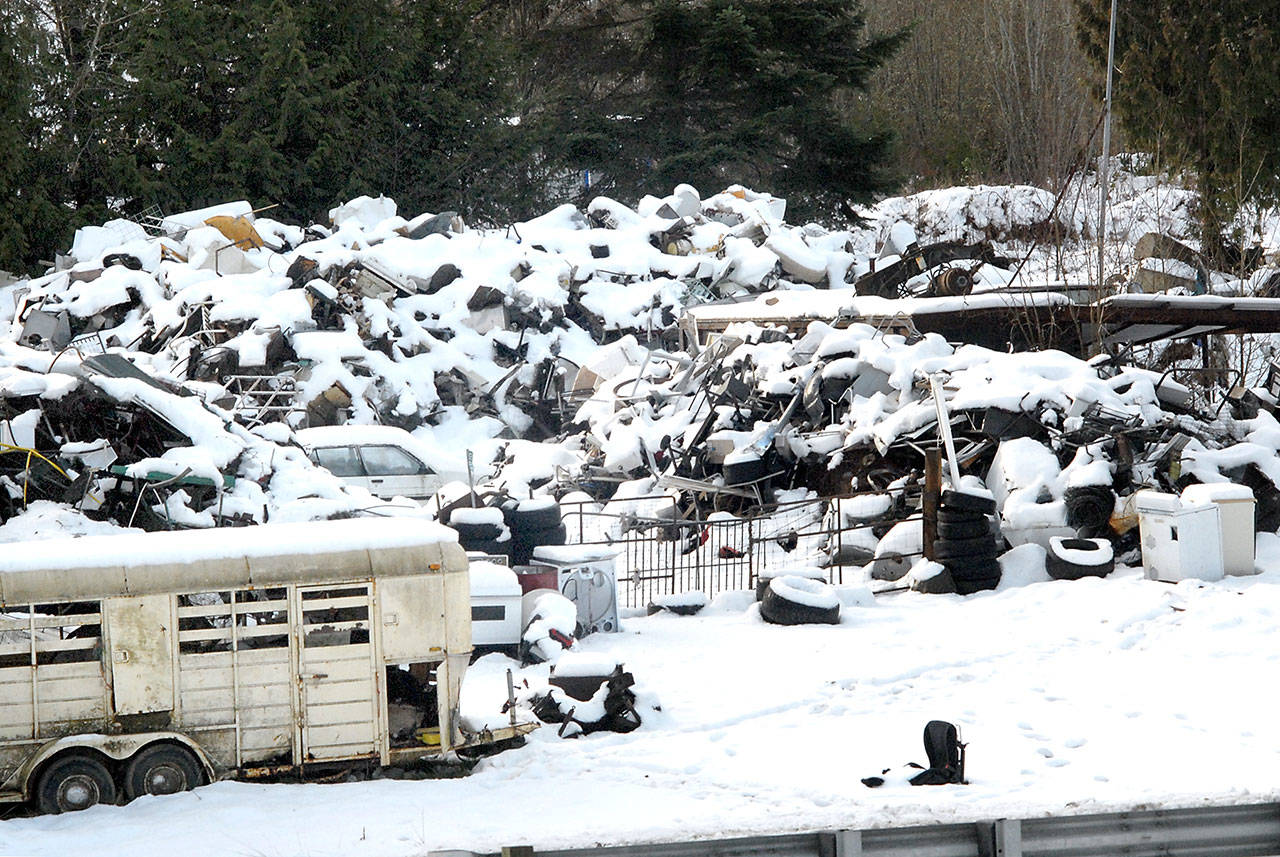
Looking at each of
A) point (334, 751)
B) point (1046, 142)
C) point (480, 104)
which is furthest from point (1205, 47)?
point (334, 751)

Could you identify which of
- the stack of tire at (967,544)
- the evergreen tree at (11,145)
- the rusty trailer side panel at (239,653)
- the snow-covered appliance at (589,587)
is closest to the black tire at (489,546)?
the snow-covered appliance at (589,587)

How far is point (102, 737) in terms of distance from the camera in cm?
805

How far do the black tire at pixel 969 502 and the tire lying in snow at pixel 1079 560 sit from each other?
0.87 meters

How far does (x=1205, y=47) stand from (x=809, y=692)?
2380 cm

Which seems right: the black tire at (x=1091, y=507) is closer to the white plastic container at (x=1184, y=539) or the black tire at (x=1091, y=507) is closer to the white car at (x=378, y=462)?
the white plastic container at (x=1184, y=539)

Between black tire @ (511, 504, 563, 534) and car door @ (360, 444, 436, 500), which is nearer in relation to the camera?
black tire @ (511, 504, 563, 534)

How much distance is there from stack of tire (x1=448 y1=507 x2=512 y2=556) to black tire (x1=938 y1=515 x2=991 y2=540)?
4.55m

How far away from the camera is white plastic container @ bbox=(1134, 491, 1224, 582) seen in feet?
41.7

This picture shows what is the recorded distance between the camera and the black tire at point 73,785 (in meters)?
7.99

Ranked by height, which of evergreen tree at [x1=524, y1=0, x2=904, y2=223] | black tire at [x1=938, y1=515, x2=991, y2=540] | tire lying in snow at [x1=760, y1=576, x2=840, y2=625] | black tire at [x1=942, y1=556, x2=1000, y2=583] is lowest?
tire lying in snow at [x1=760, y1=576, x2=840, y2=625]

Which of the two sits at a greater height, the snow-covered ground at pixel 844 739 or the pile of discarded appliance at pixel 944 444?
the pile of discarded appliance at pixel 944 444

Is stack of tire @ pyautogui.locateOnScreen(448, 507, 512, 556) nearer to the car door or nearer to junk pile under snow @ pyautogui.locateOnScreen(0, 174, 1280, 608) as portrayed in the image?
junk pile under snow @ pyautogui.locateOnScreen(0, 174, 1280, 608)

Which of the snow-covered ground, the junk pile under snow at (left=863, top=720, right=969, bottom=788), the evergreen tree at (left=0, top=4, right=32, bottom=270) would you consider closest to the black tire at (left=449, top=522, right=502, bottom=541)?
the snow-covered ground

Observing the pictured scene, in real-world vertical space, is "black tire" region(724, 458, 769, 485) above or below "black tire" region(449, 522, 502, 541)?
above
